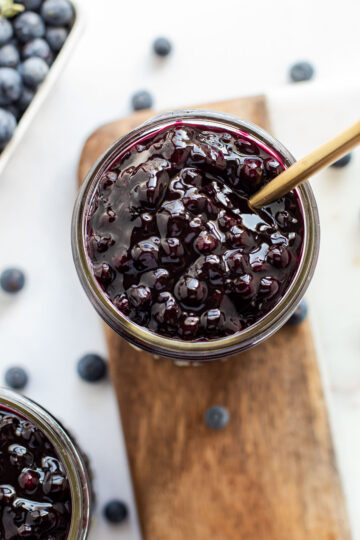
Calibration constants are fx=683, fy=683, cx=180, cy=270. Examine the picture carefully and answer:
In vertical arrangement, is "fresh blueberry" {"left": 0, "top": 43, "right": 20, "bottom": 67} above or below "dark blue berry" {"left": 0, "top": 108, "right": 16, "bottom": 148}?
above

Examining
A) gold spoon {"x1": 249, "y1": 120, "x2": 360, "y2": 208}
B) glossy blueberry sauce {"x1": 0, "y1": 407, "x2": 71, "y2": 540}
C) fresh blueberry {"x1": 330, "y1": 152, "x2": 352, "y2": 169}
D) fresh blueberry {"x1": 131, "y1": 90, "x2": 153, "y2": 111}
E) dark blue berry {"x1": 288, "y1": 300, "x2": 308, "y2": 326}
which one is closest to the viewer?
gold spoon {"x1": 249, "y1": 120, "x2": 360, "y2": 208}

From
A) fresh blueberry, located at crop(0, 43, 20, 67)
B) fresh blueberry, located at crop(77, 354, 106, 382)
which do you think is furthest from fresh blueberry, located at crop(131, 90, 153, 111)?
fresh blueberry, located at crop(77, 354, 106, 382)

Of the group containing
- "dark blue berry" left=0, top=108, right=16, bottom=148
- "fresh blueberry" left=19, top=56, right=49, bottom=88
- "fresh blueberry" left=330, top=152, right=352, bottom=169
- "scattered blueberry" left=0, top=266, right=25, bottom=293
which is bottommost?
"scattered blueberry" left=0, top=266, right=25, bottom=293

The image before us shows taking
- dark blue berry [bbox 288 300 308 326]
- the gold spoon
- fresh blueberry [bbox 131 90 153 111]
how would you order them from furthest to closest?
fresh blueberry [bbox 131 90 153 111] → dark blue berry [bbox 288 300 308 326] → the gold spoon

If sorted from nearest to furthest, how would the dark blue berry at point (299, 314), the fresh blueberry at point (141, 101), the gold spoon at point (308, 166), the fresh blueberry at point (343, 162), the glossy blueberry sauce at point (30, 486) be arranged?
the gold spoon at point (308, 166) → the glossy blueberry sauce at point (30, 486) → the dark blue berry at point (299, 314) → the fresh blueberry at point (343, 162) → the fresh blueberry at point (141, 101)

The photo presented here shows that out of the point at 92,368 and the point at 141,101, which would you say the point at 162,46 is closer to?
the point at 141,101

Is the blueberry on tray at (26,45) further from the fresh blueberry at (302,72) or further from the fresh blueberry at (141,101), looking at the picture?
the fresh blueberry at (302,72)

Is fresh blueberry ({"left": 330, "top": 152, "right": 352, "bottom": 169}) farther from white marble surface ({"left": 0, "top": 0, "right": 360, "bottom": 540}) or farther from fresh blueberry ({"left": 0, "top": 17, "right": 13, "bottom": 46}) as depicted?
fresh blueberry ({"left": 0, "top": 17, "right": 13, "bottom": 46})

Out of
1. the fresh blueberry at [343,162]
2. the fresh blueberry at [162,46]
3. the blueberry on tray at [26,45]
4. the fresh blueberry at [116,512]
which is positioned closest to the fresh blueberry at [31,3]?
the blueberry on tray at [26,45]
